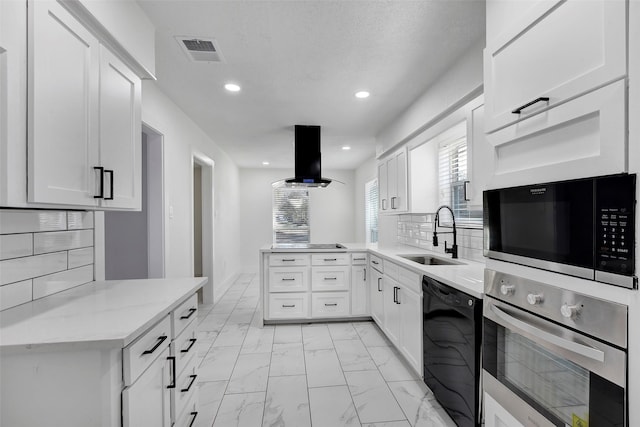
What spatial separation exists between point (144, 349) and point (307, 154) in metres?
3.26

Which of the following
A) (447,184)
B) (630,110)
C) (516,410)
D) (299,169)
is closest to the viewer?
(630,110)

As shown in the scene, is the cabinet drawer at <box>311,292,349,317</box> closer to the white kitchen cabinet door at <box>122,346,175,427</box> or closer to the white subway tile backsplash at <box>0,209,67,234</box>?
the white kitchen cabinet door at <box>122,346,175,427</box>

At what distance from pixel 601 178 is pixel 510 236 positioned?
454 millimetres

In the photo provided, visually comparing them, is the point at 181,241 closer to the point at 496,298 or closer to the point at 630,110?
the point at 496,298

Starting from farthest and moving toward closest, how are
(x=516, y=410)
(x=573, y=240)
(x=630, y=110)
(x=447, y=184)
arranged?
(x=447, y=184)
(x=516, y=410)
(x=573, y=240)
(x=630, y=110)

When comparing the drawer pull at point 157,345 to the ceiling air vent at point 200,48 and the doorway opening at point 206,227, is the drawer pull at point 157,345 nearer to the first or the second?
the ceiling air vent at point 200,48

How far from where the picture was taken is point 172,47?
2.19 metres

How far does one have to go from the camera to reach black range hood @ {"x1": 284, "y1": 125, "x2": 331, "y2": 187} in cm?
414

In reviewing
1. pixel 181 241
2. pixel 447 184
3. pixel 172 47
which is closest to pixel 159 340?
pixel 172 47

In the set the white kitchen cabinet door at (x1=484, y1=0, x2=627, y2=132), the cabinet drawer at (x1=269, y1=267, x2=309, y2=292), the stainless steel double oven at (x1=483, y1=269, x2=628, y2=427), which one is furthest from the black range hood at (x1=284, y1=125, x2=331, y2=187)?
the stainless steel double oven at (x1=483, y1=269, x2=628, y2=427)

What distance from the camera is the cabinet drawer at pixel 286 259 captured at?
3.74 m

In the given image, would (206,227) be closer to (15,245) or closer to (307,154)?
(307,154)

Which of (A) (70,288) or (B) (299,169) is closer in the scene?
(A) (70,288)

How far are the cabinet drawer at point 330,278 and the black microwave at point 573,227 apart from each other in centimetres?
252
